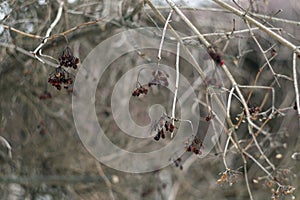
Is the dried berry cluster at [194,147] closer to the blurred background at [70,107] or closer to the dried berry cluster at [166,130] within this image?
the dried berry cluster at [166,130]

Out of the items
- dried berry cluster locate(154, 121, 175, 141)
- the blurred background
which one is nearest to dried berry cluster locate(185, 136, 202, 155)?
dried berry cluster locate(154, 121, 175, 141)

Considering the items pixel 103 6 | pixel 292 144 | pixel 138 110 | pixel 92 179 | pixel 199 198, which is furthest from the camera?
pixel 292 144

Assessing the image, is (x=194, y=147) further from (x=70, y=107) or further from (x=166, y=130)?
(x=70, y=107)

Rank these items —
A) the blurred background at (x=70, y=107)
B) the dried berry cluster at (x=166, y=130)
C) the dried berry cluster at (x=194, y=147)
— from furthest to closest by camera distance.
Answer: the blurred background at (x=70, y=107) → the dried berry cluster at (x=194, y=147) → the dried berry cluster at (x=166, y=130)

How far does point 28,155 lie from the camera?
13.2 feet

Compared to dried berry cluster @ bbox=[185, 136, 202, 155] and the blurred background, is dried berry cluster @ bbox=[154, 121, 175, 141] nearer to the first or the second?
dried berry cluster @ bbox=[185, 136, 202, 155]

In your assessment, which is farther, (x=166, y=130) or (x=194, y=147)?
(x=194, y=147)

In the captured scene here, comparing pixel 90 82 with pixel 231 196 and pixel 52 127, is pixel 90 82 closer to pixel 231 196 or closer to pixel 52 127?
pixel 52 127

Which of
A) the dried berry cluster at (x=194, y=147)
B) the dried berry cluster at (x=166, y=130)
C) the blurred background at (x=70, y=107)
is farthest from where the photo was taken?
the blurred background at (x=70, y=107)

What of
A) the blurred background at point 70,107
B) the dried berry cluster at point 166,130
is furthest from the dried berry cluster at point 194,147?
the blurred background at point 70,107

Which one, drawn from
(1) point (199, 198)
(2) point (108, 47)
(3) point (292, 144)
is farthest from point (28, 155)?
(3) point (292, 144)

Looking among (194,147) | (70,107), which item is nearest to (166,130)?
(194,147)

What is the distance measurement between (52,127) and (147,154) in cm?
93

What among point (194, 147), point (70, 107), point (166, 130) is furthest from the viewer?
point (70, 107)
